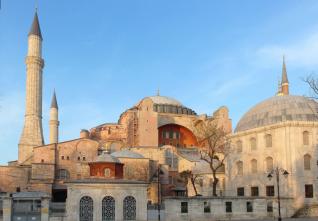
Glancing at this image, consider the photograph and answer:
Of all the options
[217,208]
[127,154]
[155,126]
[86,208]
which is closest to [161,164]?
[127,154]

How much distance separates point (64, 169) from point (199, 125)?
82.0ft

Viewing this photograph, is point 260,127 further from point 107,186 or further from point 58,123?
point 58,123

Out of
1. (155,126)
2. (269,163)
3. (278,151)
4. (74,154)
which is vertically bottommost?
(269,163)

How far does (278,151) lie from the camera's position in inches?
1631

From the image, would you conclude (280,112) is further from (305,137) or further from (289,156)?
(289,156)

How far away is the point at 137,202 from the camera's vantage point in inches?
1288

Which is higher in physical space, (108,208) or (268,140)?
(268,140)

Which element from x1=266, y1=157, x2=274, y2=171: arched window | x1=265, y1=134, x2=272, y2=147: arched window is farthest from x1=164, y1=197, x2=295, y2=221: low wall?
x1=265, y1=134, x2=272, y2=147: arched window

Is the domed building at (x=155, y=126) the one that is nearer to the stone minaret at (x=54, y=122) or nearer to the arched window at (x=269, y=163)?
the stone minaret at (x=54, y=122)

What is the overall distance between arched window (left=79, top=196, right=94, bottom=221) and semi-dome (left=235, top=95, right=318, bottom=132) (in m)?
19.3

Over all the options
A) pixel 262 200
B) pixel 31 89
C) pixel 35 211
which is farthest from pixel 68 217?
pixel 31 89

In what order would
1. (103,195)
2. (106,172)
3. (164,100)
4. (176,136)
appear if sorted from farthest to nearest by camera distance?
1. (164,100)
2. (176,136)
3. (106,172)
4. (103,195)

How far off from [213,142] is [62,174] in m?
20.7

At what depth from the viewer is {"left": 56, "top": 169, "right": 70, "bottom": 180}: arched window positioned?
57.9 metres
